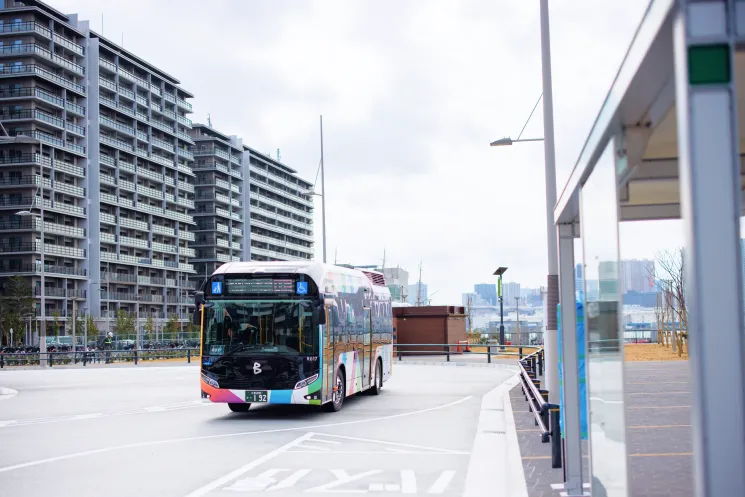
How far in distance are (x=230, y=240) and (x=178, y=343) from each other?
202ft

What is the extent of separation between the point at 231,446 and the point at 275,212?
472ft

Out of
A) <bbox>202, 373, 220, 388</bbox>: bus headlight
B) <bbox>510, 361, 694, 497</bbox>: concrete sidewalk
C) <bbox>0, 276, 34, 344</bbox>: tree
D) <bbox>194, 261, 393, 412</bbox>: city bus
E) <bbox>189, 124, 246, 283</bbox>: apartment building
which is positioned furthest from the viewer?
<bbox>189, 124, 246, 283</bbox>: apartment building

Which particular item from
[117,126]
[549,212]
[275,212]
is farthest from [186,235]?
[549,212]

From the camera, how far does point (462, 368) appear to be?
39094mm

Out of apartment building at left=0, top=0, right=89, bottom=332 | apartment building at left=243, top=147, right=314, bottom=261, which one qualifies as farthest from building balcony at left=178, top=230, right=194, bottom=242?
apartment building at left=0, top=0, right=89, bottom=332

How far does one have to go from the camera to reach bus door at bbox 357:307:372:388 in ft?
73.0

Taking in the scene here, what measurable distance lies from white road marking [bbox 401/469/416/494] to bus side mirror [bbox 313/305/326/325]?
6372 millimetres

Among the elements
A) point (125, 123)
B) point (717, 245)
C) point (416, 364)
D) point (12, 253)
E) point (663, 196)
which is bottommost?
point (416, 364)

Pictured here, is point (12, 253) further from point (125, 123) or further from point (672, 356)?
point (672, 356)

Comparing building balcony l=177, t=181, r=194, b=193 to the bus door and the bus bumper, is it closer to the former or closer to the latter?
the bus door

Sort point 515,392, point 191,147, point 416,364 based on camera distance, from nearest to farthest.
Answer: point 515,392, point 416,364, point 191,147

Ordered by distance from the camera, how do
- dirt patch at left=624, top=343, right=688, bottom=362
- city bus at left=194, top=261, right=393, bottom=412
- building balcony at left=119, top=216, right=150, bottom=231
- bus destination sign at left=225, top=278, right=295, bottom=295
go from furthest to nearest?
1. building balcony at left=119, top=216, right=150, bottom=231
2. bus destination sign at left=225, top=278, right=295, bottom=295
3. city bus at left=194, top=261, right=393, bottom=412
4. dirt patch at left=624, top=343, right=688, bottom=362

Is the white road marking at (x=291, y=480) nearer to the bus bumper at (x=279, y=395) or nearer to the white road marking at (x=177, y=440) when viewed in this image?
the white road marking at (x=177, y=440)

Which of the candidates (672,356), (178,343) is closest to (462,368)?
(672,356)
